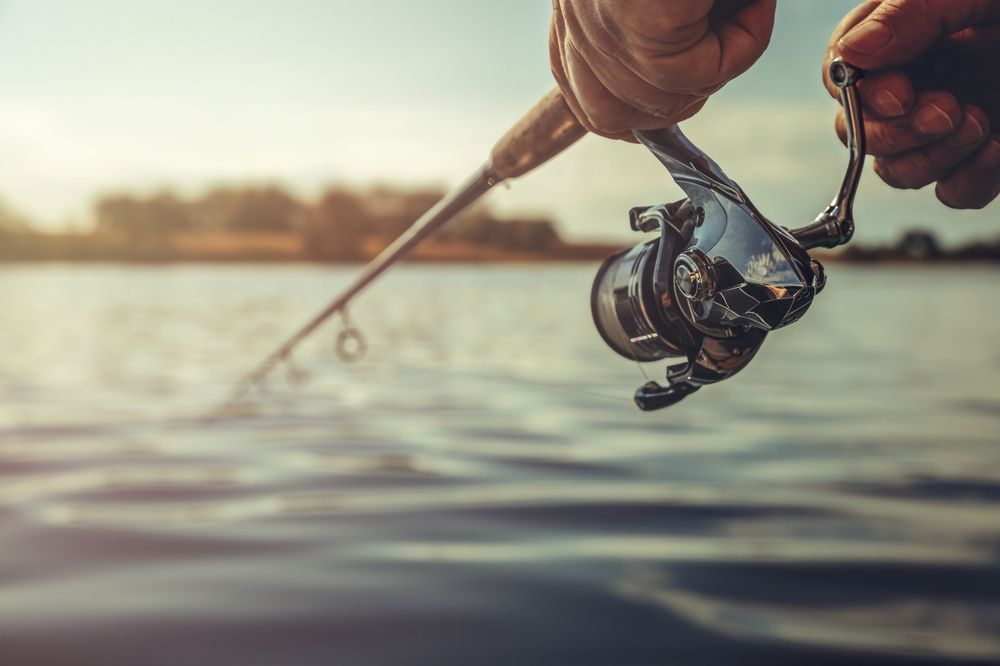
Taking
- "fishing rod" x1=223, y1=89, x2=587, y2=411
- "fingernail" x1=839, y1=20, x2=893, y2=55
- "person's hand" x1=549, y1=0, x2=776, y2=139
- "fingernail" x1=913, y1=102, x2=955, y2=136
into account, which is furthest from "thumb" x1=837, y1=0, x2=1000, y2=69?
"fishing rod" x1=223, y1=89, x2=587, y2=411

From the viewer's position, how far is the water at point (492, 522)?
5.61 m

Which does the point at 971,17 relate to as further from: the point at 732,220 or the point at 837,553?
the point at 837,553

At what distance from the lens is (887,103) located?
125 cm

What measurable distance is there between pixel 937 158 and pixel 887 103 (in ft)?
0.42

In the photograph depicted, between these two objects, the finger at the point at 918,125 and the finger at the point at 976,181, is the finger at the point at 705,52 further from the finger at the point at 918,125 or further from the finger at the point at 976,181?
the finger at the point at 976,181

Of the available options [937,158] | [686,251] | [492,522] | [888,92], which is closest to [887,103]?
[888,92]

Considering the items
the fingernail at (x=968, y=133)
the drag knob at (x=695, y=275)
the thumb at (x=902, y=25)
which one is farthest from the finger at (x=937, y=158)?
the drag knob at (x=695, y=275)

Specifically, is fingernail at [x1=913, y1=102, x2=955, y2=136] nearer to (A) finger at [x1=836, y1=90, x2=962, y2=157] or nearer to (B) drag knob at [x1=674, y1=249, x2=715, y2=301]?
(A) finger at [x1=836, y1=90, x2=962, y2=157]

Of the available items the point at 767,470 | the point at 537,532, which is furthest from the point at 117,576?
the point at 767,470

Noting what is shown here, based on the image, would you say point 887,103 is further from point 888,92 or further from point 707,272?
point 707,272

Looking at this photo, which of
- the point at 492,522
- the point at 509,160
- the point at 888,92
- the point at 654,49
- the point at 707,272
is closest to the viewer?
the point at 654,49

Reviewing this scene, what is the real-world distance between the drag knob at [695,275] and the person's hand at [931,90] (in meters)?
0.27

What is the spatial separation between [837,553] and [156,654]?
4631mm

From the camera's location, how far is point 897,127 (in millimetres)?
1295
